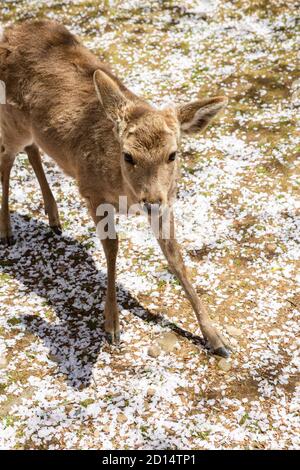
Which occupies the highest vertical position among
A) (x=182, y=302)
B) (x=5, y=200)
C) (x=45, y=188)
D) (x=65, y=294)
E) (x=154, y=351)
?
(x=45, y=188)

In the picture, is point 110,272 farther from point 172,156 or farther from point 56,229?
point 56,229

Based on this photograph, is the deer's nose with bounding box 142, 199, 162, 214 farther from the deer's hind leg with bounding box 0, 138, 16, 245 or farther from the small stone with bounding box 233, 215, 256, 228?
the deer's hind leg with bounding box 0, 138, 16, 245

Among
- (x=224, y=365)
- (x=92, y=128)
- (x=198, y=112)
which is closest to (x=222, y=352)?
(x=224, y=365)

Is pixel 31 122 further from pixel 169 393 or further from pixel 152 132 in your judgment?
pixel 169 393

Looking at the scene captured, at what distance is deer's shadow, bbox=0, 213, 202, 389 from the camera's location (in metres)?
7.14

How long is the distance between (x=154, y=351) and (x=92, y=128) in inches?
143

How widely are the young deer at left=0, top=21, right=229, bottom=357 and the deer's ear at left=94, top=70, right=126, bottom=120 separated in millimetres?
13

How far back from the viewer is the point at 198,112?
20.1 feet

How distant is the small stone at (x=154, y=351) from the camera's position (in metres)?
6.98

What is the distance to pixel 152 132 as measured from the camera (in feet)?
18.7

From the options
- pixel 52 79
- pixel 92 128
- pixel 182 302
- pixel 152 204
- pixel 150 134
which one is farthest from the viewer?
pixel 182 302
